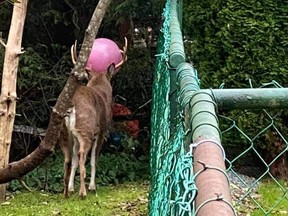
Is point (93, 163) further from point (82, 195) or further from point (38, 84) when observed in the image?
point (38, 84)

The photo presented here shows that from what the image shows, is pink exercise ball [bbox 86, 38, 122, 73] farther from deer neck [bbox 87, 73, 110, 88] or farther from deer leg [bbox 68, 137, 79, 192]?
deer leg [bbox 68, 137, 79, 192]

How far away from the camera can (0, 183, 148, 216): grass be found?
26.1 feet

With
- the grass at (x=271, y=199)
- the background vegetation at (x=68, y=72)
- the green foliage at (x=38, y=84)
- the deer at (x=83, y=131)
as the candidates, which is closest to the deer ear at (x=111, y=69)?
the deer at (x=83, y=131)

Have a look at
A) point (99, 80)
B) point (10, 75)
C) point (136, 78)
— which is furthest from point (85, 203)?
point (136, 78)

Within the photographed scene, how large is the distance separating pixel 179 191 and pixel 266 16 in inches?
285

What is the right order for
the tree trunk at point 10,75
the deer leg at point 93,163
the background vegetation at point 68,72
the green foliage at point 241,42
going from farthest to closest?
the background vegetation at point 68,72 < the deer leg at point 93,163 < the tree trunk at point 10,75 < the green foliage at point 241,42

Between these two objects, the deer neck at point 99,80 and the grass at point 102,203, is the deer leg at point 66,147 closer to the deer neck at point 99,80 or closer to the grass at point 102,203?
the grass at point 102,203

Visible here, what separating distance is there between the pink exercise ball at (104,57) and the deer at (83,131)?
349mm

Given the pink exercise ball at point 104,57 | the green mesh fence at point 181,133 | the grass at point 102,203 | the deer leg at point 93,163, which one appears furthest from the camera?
the pink exercise ball at point 104,57

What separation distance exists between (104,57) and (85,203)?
2.47 m

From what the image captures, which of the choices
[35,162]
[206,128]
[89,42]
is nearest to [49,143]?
[35,162]

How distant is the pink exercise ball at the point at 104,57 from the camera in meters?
10.2

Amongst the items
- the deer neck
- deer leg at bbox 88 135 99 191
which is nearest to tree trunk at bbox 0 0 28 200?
deer leg at bbox 88 135 99 191

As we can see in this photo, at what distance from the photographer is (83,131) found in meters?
9.31
